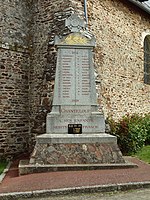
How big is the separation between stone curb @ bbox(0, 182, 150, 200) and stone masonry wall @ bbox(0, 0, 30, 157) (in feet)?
20.6

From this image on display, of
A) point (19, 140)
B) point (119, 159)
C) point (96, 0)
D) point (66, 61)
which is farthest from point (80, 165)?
point (96, 0)

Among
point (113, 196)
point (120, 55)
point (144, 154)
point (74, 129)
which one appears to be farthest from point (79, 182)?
point (120, 55)

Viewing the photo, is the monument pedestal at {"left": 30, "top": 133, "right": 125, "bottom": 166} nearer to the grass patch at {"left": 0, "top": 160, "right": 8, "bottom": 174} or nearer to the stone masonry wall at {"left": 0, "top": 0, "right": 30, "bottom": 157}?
the grass patch at {"left": 0, "top": 160, "right": 8, "bottom": 174}

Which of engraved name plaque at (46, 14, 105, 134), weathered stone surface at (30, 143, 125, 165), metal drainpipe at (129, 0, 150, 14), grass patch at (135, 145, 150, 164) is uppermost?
metal drainpipe at (129, 0, 150, 14)

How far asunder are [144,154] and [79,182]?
534cm

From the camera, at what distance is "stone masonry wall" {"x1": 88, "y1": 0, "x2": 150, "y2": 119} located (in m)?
13.6

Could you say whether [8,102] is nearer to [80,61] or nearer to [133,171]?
[80,61]

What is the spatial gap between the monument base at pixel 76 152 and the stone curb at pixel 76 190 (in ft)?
5.17

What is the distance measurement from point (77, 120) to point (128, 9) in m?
8.83

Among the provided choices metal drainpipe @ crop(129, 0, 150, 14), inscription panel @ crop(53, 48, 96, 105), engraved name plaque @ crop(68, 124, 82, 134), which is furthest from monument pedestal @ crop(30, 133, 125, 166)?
metal drainpipe @ crop(129, 0, 150, 14)

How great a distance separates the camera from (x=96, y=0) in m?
13.7

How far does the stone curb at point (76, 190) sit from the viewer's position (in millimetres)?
5742

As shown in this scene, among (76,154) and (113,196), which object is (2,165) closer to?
(76,154)

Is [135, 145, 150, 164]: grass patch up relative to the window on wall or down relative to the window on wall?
down
